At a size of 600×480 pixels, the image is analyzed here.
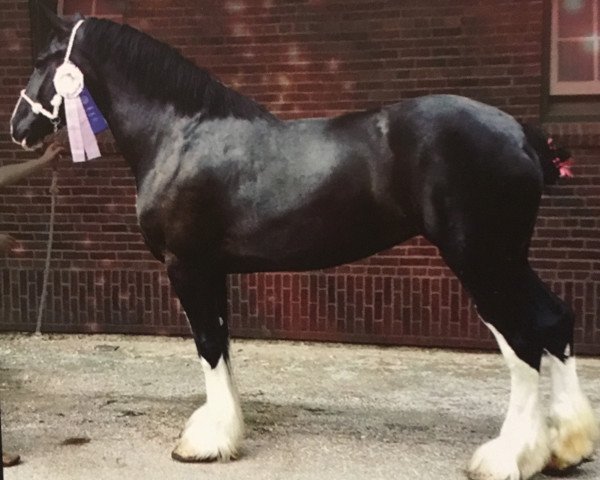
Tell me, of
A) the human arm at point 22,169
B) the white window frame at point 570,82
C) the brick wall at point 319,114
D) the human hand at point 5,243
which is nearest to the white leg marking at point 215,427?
the human hand at point 5,243

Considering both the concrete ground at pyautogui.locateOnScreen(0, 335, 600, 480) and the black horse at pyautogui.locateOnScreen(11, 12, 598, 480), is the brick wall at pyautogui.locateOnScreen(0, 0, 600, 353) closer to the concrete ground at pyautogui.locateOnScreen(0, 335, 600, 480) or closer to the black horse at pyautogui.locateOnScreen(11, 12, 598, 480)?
the concrete ground at pyautogui.locateOnScreen(0, 335, 600, 480)

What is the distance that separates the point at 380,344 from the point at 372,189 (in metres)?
2.67

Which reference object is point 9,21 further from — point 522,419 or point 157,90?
point 522,419

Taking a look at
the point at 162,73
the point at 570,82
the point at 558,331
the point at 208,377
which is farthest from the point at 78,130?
the point at 570,82

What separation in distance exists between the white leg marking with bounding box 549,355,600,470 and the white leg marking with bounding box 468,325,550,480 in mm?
115

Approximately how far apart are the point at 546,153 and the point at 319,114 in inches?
105

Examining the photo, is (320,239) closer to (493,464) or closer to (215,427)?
(215,427)

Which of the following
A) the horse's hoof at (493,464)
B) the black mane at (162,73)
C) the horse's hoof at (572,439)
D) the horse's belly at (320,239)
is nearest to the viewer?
the horse's hoof at (493,464)

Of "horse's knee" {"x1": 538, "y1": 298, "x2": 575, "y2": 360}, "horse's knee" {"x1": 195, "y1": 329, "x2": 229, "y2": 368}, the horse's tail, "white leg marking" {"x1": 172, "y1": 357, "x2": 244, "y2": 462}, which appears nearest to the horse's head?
"horse's knee" {"x1": 195, "y1": 329, "x2": 229, "y2": 368}

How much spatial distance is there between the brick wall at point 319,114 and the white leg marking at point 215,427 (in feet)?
7.44

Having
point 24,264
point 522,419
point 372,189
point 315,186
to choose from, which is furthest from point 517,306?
point 24,264

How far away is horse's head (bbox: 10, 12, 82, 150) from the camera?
3.53 m

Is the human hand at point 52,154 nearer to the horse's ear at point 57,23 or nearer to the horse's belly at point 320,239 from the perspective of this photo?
the horse's ear at point 57,23

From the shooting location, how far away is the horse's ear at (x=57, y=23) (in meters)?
3.49
